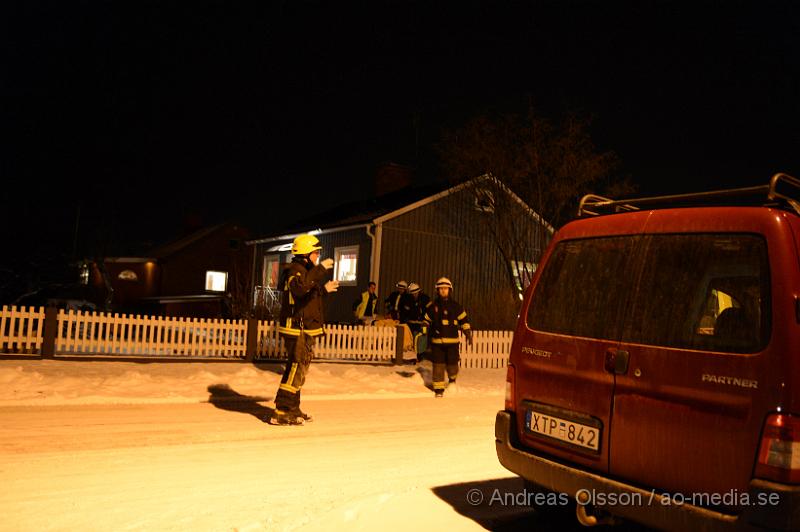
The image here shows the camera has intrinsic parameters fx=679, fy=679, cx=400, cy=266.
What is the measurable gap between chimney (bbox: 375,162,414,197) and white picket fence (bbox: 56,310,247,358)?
14873 mm

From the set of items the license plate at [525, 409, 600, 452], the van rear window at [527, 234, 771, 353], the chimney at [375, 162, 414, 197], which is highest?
the chimney at [375, 162, 414, 197]

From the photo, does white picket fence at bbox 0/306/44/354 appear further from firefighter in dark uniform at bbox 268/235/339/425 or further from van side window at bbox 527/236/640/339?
van side window at bbox 527/236/640/339

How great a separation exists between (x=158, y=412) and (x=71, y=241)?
39381 mm

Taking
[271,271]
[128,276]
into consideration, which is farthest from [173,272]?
[271,271]

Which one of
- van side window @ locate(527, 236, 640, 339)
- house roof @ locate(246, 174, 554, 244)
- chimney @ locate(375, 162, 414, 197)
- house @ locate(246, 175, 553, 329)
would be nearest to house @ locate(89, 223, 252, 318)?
house roof @ locate(246, 174, 554, 244)

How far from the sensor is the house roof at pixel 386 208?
2262 cm

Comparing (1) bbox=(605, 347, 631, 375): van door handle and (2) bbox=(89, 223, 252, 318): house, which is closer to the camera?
(1) bbox=(605, 347, 631, 375): van door handle

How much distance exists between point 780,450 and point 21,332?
510 inches

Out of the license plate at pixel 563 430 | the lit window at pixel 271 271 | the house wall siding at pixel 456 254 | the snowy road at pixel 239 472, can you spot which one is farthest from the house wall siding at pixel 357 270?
the license plate at pixel 563 430

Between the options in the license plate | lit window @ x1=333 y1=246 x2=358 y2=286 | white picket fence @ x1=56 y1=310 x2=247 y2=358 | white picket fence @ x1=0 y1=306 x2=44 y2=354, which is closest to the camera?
the license plate

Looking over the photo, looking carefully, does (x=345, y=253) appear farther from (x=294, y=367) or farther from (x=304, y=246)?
(x=294, y=367)

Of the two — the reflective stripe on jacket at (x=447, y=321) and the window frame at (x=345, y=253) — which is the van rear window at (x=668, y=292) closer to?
the reflective stripe on jacket at (x=447, y=321)

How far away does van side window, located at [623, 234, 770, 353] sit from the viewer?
10.6 ft

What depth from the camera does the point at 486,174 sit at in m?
22.5
